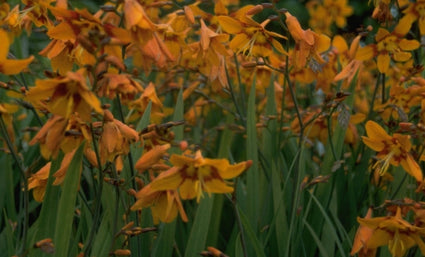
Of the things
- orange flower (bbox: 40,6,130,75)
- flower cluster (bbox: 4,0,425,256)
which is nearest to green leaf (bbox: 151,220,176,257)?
flower cluster (bbox: 4,0,425,256)

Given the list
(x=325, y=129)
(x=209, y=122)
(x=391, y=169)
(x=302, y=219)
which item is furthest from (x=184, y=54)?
(x=209, y=122)

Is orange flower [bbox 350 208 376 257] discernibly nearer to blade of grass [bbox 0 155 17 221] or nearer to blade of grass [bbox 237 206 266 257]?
blade of grass [bbox 237 206 266 257]

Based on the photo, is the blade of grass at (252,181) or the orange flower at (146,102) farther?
the orange flower at (146,102)

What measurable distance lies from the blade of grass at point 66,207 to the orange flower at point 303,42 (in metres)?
0.93

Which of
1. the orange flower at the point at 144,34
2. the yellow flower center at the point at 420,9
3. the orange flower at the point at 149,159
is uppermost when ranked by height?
the orange flower at the point at 144,34

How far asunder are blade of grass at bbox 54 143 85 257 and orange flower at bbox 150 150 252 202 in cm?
21

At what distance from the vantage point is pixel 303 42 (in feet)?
7.02

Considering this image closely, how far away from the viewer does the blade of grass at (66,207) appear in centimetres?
154

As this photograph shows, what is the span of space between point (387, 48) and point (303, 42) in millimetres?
667

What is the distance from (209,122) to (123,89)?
8.73 ft

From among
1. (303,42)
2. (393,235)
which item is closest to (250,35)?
(303,42)

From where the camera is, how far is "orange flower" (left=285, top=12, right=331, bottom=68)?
212 centimetres

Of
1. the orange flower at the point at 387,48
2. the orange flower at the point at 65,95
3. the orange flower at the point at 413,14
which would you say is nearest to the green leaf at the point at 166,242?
the orange flower at the point at 65,95

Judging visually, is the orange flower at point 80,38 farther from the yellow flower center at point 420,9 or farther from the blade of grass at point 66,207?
the yellow flower center at point 420,9
